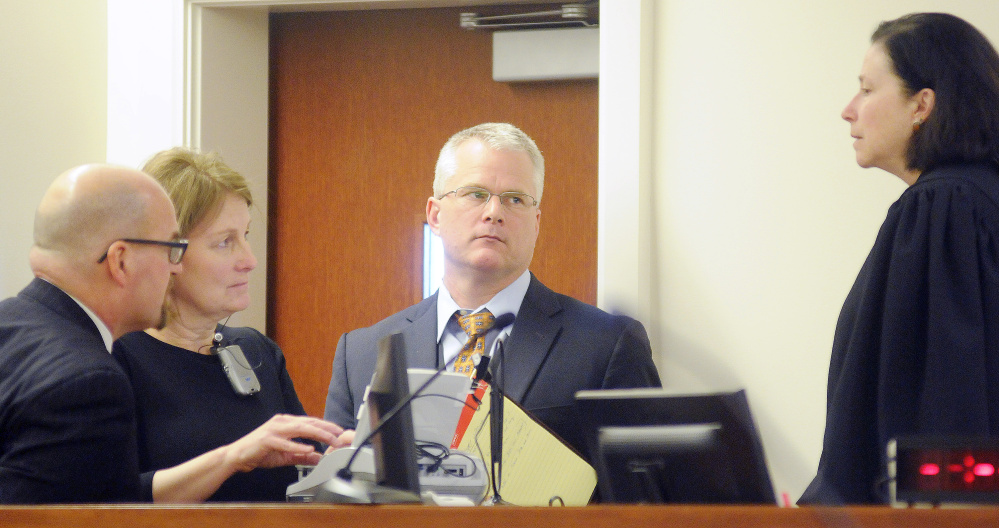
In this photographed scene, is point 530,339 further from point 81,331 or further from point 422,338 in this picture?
point 81,331

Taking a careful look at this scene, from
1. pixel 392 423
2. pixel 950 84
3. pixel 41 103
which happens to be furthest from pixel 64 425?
pixel 41 103

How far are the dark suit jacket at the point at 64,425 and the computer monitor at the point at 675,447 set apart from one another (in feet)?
2.14

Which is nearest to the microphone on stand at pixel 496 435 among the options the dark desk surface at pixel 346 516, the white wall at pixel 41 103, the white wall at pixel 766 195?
the dark desk surface at pixel 346 516

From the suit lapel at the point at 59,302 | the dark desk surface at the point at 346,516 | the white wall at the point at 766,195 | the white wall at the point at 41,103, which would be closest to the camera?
the dark desk surface at the point at 346,516

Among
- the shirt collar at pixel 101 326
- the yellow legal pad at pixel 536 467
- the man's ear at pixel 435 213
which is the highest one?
the man's ear at pixel 435 213

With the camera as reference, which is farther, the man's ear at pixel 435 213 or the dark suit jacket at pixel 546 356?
the man's ear at pixel 435 213

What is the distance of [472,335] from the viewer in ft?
6.58

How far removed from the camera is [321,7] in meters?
3.03

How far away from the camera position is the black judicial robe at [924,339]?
1624mm

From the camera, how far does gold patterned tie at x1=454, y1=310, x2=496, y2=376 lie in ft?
6.43

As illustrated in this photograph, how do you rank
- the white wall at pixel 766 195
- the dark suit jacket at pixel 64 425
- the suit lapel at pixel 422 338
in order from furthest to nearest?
the white wall at pixel 766 195
the suit lapel at pixel 422 338
the dark suit jacket at pixel 64 425

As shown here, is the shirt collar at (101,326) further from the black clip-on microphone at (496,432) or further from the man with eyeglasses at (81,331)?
the black clip-on microphone at (496,432)

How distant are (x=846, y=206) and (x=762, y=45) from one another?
1.61ft

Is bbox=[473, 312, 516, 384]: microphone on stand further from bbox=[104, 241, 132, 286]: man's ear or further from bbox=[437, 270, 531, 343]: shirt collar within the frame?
bbox=[104, 241, 132, 286]: man's ear
